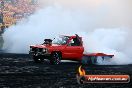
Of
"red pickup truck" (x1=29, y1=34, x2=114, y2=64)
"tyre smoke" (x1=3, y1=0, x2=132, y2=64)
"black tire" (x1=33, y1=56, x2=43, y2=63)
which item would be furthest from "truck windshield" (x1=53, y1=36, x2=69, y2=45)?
"tyre smoke" (x1=3, y1=0, x2=132, y2=64)

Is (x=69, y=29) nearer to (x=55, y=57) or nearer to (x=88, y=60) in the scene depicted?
(x=88, y=60)

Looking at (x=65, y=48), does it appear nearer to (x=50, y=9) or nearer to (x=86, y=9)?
(x=50, y=9)

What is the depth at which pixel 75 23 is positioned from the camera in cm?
5622

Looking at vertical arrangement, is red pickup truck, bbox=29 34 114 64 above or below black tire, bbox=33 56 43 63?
above

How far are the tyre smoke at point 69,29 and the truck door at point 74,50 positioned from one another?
14.1 feet

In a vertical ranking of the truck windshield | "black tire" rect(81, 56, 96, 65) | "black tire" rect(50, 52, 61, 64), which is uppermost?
the truck windshield

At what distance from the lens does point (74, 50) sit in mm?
29375

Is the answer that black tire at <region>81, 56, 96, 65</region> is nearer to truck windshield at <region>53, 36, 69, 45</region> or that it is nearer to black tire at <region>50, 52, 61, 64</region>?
truck windshield at <region>53, 36, 69, 45</region>

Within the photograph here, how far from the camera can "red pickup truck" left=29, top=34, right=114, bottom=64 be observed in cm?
2844

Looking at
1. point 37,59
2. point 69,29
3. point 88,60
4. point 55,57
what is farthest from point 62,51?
point 69,29

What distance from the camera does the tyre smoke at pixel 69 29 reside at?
37.1 m

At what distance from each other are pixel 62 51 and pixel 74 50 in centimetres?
98

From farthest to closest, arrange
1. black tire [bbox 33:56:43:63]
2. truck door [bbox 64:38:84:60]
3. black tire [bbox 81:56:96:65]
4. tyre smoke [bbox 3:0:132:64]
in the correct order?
tyre smoke [bbox 3:0:132:64]
black tire [bbox 81:56:96:65]
black tire [bbox 33:56:43:63]
truck door [bbox 64:38:84:60]

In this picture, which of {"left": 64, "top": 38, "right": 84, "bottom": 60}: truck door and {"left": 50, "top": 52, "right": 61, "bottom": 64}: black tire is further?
{"left": 64, "top": 38, "right": 84, "bottom": 60}: truck door
